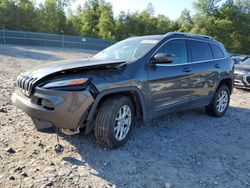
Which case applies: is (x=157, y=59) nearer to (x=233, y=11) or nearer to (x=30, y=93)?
(x=30, y=93)

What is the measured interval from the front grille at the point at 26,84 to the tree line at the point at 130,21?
41.4m

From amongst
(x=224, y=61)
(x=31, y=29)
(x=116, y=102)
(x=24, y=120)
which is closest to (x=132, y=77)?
(x=116, y=102)

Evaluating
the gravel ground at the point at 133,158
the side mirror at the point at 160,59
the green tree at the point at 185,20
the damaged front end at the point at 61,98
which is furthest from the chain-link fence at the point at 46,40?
the damaged front end at the point at 61,98

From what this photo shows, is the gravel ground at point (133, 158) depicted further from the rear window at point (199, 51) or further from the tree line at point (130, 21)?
the tree line at point (130, 21)

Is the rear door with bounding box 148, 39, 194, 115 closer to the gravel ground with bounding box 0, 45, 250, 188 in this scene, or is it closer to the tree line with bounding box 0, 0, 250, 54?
the gravel ground with bounding box 0, 45, 250, 188

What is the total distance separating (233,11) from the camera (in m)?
55.0

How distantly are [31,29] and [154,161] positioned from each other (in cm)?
4319

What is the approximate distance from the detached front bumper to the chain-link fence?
28.4 meters

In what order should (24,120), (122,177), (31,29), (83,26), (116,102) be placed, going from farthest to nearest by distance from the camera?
(83,26) < (31,29) < (24,120) < (116,102) < (122,177)

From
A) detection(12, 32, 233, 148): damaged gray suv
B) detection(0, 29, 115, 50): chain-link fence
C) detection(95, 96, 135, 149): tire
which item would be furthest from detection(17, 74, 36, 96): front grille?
detection(0, 29, 115, 50): chain-link fence

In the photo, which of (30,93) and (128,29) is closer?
(30,93)

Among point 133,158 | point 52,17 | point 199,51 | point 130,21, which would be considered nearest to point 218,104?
point 199,51

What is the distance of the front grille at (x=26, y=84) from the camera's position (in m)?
3.83

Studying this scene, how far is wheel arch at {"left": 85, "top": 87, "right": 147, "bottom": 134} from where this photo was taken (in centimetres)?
378
